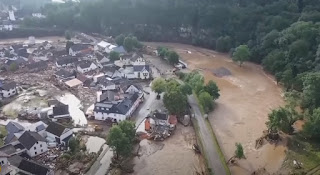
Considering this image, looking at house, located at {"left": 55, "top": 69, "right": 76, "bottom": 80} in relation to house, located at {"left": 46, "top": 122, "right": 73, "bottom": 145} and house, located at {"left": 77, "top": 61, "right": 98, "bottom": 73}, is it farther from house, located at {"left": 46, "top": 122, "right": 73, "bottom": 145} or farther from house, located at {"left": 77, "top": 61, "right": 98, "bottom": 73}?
house, located at {"left": 46, "top": 122, "right": 73, "bottom": 145}

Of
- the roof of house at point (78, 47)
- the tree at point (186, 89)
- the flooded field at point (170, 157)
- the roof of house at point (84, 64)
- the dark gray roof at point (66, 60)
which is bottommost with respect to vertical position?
the flooded field at point (170, 157)

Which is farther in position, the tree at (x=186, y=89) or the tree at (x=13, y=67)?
the tree at (x=13, y=67)

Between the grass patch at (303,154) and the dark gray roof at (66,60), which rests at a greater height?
the dark gray roof at (66,60)

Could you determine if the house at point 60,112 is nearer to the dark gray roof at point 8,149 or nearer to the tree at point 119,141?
the dark gray roof at point 8,149

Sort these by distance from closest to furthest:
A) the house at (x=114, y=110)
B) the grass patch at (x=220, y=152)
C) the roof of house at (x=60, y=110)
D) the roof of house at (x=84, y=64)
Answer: the grass patch at (x=220, y=152)
the house at (x=114, y=110)
the roof of house at (x=60, y=110)
the roof of house at (x=84, y=64)

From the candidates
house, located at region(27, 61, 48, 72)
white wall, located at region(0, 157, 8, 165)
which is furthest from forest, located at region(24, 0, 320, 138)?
white wall, located at region(0, 157, 8, 165)

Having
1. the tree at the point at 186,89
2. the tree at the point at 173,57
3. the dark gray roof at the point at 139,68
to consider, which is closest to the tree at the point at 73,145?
the tree at the point at 186,89

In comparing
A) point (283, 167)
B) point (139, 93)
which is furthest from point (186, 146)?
point (139, 93)
